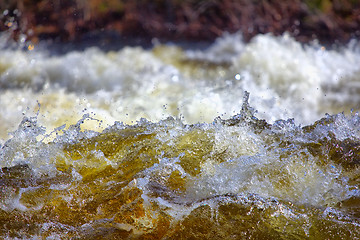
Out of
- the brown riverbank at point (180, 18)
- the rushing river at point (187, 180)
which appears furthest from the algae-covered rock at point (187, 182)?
the brown riverbank at point (180, 18)

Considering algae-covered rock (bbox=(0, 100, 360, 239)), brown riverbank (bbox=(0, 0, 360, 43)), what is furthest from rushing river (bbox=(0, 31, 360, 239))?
brown riverbank (bbox=(0, 0, 360, 43))

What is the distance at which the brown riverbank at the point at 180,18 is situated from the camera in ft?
15.9

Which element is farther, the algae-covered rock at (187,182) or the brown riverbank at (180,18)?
the brown riverbank at (180,18)

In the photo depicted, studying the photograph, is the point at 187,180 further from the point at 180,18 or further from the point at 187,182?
the point at 180,18

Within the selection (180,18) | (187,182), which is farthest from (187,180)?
(180,18)

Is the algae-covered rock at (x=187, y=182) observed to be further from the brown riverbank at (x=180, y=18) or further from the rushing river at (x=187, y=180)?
the brown riverbank at (x=180, y=18)

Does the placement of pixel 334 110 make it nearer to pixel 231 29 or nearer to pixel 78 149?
pixel 231 29

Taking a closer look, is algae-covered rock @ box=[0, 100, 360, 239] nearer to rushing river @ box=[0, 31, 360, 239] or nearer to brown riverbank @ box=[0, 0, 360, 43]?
rushing river @ box=[0, 31, 360, 239]

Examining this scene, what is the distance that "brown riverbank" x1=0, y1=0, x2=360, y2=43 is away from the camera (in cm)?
485

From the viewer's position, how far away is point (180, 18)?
201 inches

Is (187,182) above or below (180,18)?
below

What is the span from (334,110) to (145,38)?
2.31m

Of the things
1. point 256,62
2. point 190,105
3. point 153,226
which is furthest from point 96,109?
point 153,226

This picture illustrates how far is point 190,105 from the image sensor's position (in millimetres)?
3240
